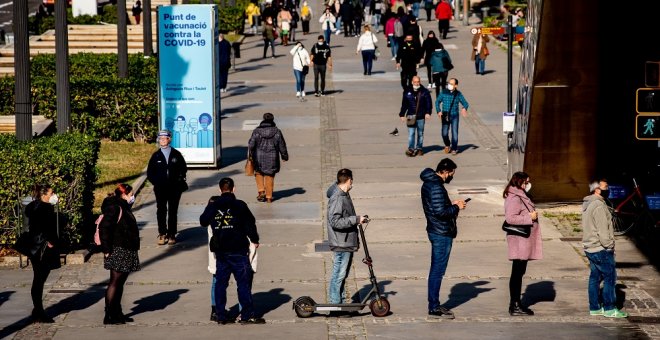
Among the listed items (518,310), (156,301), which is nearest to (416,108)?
(156,301)

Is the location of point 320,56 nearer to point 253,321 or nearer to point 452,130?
point 452,130

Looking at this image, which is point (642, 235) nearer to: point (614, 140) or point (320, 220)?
point (614, 140)

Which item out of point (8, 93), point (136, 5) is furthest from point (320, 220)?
point (136, 5)

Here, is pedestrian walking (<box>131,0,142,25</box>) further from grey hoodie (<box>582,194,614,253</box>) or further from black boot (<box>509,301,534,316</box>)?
grey hoodie (<box>582,194,614,253</box>)

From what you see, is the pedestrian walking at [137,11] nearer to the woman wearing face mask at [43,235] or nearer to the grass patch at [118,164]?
the grass patch at [118,164]

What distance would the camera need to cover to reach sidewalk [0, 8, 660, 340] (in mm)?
15336

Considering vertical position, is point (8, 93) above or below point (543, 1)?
below

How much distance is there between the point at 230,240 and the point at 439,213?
2294 mm

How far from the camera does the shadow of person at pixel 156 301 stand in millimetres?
16328

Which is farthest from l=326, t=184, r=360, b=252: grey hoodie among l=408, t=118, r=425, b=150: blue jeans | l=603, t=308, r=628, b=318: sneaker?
l=408, t=118, r=425, b=150: blue jeans

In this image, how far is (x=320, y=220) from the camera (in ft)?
71.4

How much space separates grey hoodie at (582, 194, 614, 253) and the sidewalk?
844 millimetres

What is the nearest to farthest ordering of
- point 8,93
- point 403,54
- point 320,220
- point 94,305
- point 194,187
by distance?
point 94,305, point 320,220, point 194,187, point 8,93, point 403,54

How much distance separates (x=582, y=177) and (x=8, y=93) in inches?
564
